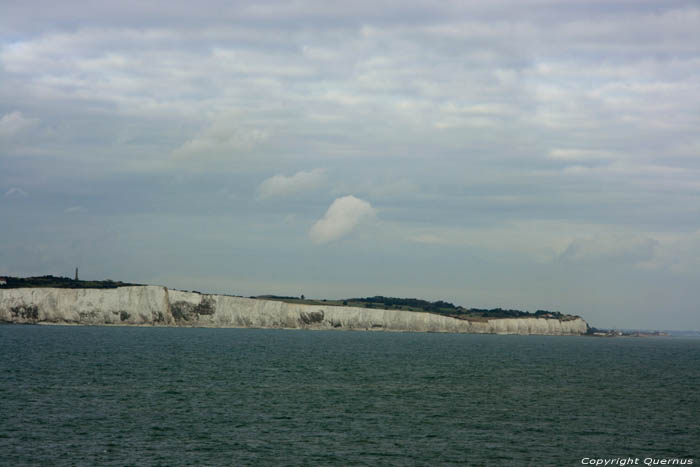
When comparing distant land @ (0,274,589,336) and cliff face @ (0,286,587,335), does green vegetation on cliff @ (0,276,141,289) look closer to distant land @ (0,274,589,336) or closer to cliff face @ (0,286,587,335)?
distant land @ (0,274,589,336)

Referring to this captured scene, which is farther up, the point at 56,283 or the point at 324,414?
the point at 56,283

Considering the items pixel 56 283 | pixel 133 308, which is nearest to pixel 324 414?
pixel 133 308

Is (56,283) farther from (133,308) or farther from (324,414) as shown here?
(324,414)

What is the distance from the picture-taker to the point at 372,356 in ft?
327

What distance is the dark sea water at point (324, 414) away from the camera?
34031mm

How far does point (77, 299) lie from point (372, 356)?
3529 inches

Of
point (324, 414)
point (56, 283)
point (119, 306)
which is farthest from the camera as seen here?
point (56, 283)

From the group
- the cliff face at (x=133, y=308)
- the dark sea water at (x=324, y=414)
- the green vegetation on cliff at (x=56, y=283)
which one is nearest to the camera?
the dark sea water at (x=324, y=414)

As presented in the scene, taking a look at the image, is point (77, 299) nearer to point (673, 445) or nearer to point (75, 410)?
point (75, 410)

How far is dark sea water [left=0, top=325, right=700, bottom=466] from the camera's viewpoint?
34.0m

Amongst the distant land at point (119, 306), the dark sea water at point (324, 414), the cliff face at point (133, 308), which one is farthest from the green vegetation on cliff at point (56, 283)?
the dark sea water at point (324, 414)

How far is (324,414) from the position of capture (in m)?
45.1

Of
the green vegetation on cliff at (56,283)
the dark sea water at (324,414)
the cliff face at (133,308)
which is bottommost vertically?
the dark sea water at (324,414)

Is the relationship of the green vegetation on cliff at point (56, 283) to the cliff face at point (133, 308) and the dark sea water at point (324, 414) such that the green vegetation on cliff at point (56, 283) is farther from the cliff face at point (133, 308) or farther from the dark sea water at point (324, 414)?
the dark sea water at point (324, 414)
